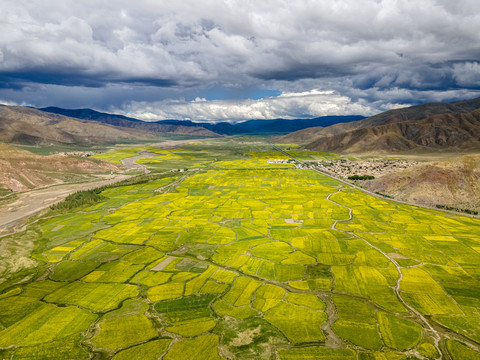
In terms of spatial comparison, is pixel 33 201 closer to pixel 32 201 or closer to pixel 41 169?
pixel 32 201

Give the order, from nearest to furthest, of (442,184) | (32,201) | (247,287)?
(247,287) → (442,184) → (32,201)

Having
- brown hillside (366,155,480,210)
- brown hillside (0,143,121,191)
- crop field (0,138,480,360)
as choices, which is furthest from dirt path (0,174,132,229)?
brown hillside (366,155,480,210)

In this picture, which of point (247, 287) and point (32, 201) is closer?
point (247, 287)

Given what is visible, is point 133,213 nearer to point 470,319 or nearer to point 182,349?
point 182,349

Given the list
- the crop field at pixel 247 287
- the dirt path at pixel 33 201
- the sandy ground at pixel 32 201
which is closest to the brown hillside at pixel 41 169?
the sandy ground at pixel 32 201

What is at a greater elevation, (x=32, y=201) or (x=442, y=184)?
(x=442, y=184)

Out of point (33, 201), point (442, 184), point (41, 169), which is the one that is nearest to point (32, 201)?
point (33, 201)
